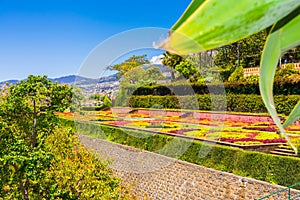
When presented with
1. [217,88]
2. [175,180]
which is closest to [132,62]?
[175,180]

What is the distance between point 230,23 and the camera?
0.15 m

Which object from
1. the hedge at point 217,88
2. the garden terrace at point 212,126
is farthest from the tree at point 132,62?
the hedge at point 217,88

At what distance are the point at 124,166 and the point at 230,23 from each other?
9.74 metres

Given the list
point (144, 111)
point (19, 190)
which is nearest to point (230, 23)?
point (19, 190)

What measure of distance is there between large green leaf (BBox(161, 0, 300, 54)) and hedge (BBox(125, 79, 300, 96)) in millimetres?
12070

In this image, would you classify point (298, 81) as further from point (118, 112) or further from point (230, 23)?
point (230, 23)

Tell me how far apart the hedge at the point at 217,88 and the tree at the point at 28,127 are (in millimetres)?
6991

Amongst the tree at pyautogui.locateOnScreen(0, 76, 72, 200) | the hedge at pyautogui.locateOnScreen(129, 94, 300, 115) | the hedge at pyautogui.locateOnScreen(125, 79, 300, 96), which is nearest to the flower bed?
the hedge at pyautogui.locateOnScreen(129, 94, 300, 115)

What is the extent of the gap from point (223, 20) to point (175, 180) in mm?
7834

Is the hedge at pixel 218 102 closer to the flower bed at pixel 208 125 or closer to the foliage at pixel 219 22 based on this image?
the flower bed at pixel 208 125

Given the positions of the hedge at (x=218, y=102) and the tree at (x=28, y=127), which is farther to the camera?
the hedge at (x=218, y=102)

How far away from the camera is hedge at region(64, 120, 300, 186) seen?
6.18 meters

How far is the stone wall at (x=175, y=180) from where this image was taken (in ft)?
20.8

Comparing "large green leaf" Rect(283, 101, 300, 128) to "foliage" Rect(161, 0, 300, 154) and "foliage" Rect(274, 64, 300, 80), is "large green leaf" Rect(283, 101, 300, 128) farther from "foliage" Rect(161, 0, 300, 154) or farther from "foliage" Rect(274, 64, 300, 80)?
"foliage" Rect(274, 64, 300, 80)
